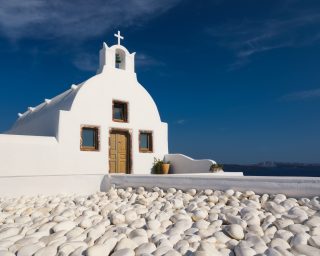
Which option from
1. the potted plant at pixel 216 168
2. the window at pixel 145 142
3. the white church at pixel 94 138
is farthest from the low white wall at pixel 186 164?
the window at pixel 145 142

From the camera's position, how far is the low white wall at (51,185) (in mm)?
9719

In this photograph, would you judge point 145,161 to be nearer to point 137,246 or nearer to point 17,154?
point 17,154

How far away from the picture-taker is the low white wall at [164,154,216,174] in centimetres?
1274

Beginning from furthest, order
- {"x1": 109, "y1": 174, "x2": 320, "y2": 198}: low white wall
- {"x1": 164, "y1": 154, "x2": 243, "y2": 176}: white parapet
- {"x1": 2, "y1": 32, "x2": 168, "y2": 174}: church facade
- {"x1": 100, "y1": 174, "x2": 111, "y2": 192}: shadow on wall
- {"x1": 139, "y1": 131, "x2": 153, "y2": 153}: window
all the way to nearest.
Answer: {"x1": 139, "y1": 131, "x2": 153, "y2": 153}: window < {"x1": 164, "y1": 154, "x2": 243, "y2": 176}: white parapet < {"x1": 2, "y1": 32, "x2": 168, "y2": 174}: church facade < {"x1": 100, "y1": 174, "x2": 111, "y2": 192}: shadow on wall < {"x1": 109, "y1": 174, "x2": 320, "y2": 198}: low white wall

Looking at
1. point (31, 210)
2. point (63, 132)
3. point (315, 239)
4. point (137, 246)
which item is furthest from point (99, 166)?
point (315, 239)

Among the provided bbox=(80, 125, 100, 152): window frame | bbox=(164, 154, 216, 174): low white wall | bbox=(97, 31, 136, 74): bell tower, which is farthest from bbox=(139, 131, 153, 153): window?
bbox=(97, 31, 136, 74): bell tower

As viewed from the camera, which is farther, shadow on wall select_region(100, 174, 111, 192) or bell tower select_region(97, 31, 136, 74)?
bell tower select_region(97, 31, 136, 74)

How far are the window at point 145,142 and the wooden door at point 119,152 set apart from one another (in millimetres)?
734

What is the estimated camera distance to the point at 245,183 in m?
7.18

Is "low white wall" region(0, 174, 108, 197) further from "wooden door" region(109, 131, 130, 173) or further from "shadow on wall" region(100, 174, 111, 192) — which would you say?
"wooden door" region(109, 131, 130, 173)

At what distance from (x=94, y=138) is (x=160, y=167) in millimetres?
3320

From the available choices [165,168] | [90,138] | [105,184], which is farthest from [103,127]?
[165,168]

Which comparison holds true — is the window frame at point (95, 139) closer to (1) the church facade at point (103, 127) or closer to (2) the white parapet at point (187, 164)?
(1) the church facade at point (103, 127)

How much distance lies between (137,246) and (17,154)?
25.5ft
